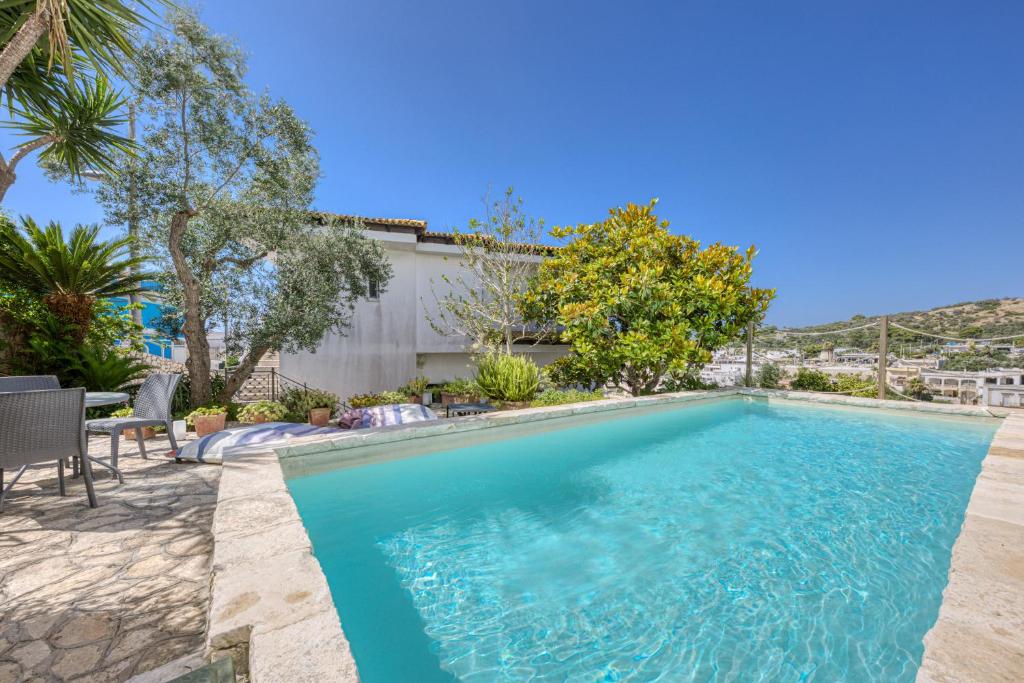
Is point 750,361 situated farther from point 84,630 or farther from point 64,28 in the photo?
point 64,28

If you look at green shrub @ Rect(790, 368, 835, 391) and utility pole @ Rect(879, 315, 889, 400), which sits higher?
utility pole @ Rect(879, 315, 889, 400)

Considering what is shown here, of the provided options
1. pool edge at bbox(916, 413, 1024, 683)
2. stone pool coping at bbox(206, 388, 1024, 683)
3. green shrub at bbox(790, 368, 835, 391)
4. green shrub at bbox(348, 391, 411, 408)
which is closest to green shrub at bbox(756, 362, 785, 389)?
green shrub at bbox(790, 368, 835, 391)

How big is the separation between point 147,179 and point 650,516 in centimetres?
1063

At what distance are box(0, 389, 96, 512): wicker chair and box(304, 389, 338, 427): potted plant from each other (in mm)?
5194

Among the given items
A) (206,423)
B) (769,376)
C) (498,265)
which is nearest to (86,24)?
(206,423)

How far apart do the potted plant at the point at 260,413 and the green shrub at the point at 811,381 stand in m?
13.6

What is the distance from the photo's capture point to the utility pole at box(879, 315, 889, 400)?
970 centimetres

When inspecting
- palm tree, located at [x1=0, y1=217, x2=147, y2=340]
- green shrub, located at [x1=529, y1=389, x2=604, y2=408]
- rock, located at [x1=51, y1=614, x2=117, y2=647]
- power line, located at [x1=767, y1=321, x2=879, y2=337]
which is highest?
palm tree, located at [x1=0, y1=217, x2=147, y2=340]

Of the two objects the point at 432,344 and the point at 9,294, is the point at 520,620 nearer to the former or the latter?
the point at 9,294

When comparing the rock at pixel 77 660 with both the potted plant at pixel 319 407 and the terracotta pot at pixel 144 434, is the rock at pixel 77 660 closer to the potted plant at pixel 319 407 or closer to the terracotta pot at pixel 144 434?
the terracotta pot at pixel 144 434

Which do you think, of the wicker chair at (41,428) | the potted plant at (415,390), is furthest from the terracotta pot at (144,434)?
the potted plant at (415,390)

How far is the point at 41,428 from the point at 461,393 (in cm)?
841

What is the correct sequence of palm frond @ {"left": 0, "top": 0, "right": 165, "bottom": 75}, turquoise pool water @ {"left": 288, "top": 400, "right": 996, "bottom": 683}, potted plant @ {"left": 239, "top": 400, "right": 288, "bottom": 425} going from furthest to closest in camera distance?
potted plant @ {"left": 239, "top": 400, "right": 288, "bottom": 425} < palm frond @ {"left": 0, "top": 0, "right": 165, "bottom": 75} < turquoise pool water @ {"left": 288, "top": 400, "right": 996, "bottom": 683}

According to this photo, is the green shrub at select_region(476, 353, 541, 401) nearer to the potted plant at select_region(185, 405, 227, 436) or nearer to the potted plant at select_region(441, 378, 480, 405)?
the potted plant at select_region(441, 378, 480, 405)
